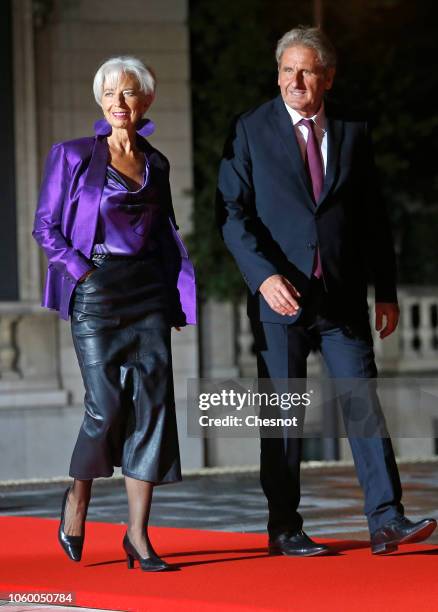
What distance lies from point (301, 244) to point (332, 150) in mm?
370

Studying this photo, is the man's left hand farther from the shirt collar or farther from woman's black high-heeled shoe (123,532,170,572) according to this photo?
woman's black high-heeled shoe (123,532,170,572)

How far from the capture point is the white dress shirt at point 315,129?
5258 mm

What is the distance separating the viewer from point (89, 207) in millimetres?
4961

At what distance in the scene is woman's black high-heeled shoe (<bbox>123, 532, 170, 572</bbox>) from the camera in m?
4.93

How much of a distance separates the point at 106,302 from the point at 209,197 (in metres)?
7.31

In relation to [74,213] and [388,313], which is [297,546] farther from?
[74,213]

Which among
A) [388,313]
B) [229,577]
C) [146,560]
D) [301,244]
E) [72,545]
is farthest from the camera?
[388,313]

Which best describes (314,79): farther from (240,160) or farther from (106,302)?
(106,302)

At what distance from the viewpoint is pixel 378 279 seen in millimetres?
5422

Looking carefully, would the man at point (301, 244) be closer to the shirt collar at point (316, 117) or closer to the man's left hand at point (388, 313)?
the shirt collar at point (316, 117)

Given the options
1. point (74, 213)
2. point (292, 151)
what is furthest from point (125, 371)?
point (292, 151)

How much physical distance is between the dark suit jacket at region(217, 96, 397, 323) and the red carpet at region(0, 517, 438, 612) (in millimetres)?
892

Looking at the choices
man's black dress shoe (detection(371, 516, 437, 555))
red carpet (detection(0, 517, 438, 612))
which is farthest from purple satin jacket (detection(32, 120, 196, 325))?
man's black dress shoe (detection(371, 516, 437, 555))

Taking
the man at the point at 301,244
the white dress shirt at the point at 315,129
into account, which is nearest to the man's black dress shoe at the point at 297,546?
the man at the point at 301,244
